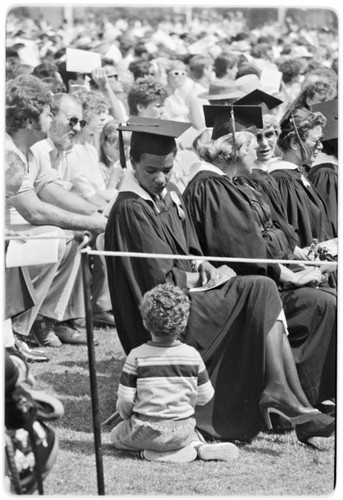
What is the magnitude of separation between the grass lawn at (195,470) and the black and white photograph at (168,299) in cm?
1

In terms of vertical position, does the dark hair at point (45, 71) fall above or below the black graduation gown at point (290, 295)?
above

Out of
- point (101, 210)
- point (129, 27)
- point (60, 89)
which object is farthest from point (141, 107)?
point (129, 27)

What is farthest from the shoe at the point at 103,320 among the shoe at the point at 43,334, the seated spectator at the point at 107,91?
the seated spectator at the point at 107,91

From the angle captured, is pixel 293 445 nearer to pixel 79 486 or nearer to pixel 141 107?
pixel 79 486

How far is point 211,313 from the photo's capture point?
657 cm

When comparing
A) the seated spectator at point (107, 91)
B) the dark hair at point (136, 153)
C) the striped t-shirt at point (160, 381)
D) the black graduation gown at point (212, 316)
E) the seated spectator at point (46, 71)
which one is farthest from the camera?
the seated spectator at point (46, 71)

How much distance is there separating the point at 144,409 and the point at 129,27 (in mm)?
12358

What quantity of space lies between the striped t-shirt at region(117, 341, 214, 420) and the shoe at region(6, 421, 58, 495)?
3.38ft

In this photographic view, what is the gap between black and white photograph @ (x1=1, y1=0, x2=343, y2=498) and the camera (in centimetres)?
589

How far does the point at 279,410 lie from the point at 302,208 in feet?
6.34

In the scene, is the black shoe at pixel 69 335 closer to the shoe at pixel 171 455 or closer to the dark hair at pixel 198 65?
the shoe at pixel 171 455

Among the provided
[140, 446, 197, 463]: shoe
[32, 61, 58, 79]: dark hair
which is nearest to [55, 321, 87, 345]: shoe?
[140, 446, 197, 463]: shoe

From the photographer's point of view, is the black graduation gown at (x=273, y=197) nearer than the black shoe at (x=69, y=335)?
Yes

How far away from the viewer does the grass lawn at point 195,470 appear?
579cm
